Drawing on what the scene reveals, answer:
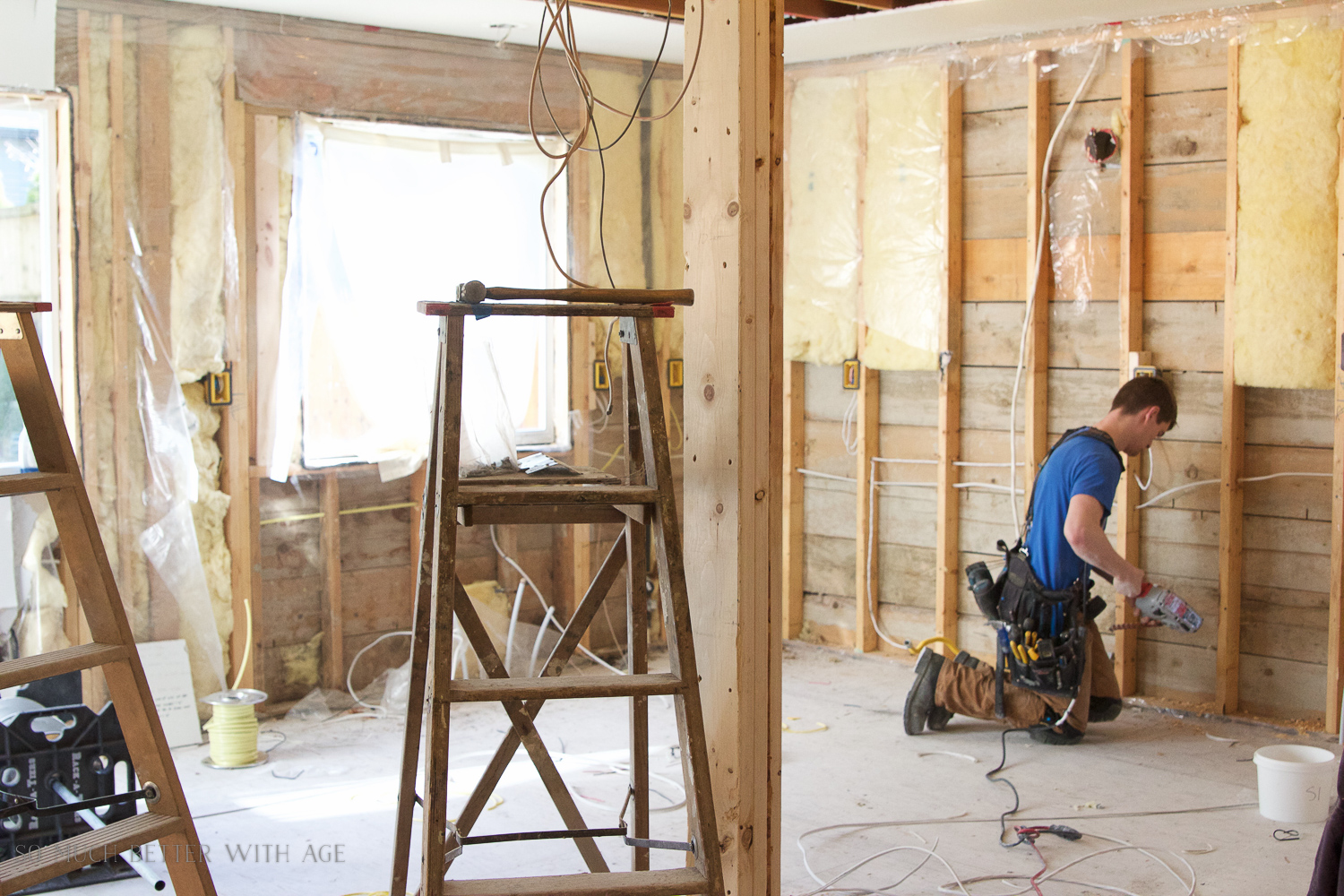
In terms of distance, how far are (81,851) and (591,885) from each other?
82 cm

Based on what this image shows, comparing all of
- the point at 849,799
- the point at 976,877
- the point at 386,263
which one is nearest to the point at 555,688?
the point at 976,877

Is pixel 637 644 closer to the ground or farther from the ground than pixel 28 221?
closer to the ground

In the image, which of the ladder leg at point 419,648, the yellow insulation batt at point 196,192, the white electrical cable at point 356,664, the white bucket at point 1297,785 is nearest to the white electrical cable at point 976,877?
the white bucket at point 1297,785

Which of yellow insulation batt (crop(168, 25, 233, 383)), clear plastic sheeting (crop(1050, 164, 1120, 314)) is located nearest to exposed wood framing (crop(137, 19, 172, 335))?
yellow insulation batt (crop(168, 25, 233, 383))

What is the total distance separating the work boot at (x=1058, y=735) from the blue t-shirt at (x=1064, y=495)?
0.44 meters

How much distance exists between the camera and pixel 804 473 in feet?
17.2

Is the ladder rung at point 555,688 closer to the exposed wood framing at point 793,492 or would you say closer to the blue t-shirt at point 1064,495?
the blue t-shirt at point 1064,495

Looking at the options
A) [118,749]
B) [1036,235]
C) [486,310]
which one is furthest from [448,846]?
[1036,235]

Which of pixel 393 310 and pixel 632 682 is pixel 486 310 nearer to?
pixel 632 682

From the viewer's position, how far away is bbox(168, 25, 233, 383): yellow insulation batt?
153 inches

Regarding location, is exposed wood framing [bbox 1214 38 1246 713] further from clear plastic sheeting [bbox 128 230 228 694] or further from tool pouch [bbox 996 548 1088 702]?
clear plastic sheeting [bbox 128 230 228 694]

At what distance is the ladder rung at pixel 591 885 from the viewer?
1831mm

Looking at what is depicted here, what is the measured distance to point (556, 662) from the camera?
2.38 metres

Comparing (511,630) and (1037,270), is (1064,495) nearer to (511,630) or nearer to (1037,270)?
(1037,270)
